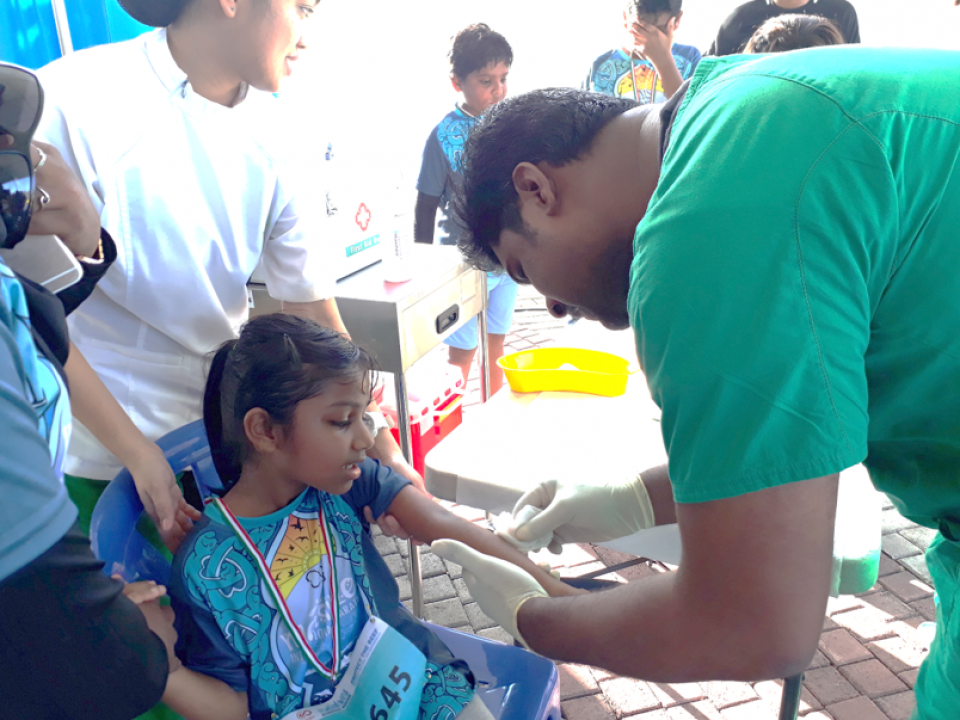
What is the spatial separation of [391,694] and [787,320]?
1034mm

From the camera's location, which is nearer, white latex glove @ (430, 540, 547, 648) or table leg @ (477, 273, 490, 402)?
white latex glove @ (430, 540, 547, 648)

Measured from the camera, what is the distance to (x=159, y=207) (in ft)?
4.83

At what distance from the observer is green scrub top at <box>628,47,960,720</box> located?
1.92ft


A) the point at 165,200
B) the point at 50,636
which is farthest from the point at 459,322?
the point at 50,636

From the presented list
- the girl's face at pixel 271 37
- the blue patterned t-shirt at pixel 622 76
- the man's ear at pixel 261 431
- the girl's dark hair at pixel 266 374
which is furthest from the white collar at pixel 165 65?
the blue patterned t-shirt at pixel 622 76

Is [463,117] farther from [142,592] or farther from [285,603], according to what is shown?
[142,592]

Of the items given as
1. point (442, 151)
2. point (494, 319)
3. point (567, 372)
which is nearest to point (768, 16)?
point (442, 151)

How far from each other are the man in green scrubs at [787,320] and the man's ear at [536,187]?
238mm

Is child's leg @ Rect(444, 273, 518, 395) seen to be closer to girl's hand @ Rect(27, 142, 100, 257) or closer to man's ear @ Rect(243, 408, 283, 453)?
man's ear @ Rect(243, 408, 283, 453)

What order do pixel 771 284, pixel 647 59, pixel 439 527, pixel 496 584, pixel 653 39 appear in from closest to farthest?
pixel 771 284, pixel 496 584, pixel 439 527, pixel 653 39, pixel 647 59

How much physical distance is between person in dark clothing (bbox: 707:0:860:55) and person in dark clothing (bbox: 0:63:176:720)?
3.15 metres

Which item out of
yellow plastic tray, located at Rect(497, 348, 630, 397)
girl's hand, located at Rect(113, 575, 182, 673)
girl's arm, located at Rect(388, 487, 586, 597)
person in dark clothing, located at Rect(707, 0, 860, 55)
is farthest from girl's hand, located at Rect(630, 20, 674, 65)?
girl's hand, located at Rect(113, 575, 182, 673)

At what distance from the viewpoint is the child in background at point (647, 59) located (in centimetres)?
324

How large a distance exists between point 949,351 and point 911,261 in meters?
0.09
